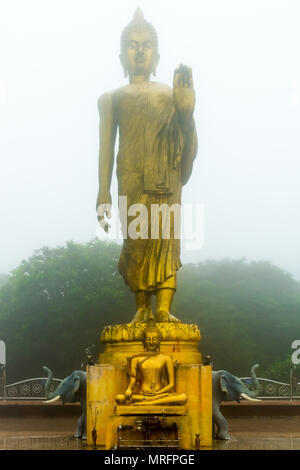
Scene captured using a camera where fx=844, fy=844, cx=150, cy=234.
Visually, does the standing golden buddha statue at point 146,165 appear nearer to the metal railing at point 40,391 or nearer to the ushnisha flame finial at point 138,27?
the ushnisha flame finial at point 138,27

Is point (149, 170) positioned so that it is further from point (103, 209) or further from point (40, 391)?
point (40, 391)

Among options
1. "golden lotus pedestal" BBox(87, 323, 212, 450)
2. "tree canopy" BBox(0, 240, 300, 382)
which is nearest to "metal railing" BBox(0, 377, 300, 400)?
"tree canopy" BBox(0, 240, 300, 382)

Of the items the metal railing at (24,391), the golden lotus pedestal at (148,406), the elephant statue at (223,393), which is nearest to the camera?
the golden lotus pedestal at (148,406)

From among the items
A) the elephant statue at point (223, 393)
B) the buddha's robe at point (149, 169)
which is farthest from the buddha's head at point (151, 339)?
the elephant statue at point (223, 393)

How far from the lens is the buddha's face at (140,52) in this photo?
9695 mm

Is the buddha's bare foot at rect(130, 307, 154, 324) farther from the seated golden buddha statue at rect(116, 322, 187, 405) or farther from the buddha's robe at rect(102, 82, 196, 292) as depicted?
the seated golden buddha statue at rect(116, 322, 187, 405)

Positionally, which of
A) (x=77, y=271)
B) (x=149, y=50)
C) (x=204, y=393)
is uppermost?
(x=77, y=271)

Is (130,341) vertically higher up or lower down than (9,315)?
lower down

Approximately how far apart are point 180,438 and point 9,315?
23439 mm

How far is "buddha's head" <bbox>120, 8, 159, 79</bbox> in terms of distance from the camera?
9.70 metres

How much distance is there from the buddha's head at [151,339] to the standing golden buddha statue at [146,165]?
771mm

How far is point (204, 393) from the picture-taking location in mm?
8469
